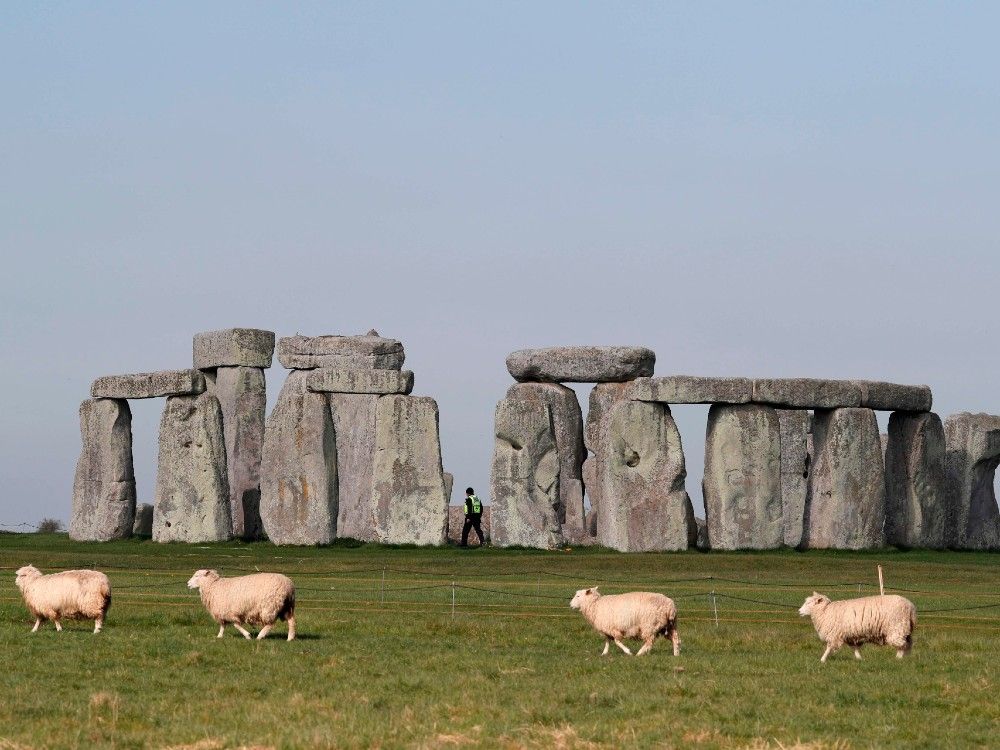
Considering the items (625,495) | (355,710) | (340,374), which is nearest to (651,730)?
(355,710)

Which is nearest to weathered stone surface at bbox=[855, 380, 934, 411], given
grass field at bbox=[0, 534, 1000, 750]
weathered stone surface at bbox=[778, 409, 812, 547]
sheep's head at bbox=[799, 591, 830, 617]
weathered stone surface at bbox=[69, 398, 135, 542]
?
weathered stone surface at bbox=[778, 409, 812, 547]

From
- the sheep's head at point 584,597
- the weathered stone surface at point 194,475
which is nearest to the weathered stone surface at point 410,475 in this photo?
the weathered stone surface at point 194,475

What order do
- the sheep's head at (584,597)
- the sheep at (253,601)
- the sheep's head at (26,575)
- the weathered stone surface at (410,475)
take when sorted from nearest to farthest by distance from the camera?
the sheep at (253,601)
the sheep's head at (584,597)
the sheep's head at (26,575)
the weathered stone surface at (410,475)

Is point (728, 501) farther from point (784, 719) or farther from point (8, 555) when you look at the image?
point (784, 719)

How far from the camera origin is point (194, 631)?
19.9 m

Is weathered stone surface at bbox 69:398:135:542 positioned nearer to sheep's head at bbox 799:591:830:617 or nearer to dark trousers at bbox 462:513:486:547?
dark trousers at bbox 462:513:486:547

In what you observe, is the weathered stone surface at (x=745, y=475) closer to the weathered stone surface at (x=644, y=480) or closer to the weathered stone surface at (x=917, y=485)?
the weathered stone surface at (x=644, y=480)

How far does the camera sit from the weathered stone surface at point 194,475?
40656 mm

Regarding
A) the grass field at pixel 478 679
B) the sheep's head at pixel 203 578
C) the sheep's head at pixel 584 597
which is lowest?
the grass field at pixel 478 679

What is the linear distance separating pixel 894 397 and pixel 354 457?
41.5 ft

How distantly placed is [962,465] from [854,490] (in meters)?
4.75

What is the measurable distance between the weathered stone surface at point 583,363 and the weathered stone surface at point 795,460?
4489mm

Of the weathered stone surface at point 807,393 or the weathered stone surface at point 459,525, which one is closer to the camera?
the weathered stone surface at point 807,393

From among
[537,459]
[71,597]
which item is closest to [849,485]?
[537,459]
